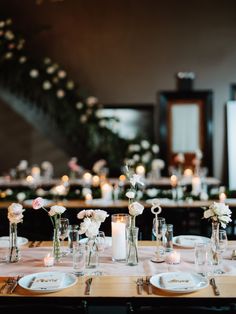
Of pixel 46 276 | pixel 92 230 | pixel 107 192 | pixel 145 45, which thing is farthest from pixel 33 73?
pixel 46 276

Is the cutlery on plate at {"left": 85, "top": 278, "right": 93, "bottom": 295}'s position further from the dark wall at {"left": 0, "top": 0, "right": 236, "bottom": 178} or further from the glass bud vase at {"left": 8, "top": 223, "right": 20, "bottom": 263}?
the dark wall at {"left": 0, "top": 0, "right": 236, "bottom": 178}

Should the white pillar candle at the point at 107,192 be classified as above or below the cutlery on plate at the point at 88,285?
above

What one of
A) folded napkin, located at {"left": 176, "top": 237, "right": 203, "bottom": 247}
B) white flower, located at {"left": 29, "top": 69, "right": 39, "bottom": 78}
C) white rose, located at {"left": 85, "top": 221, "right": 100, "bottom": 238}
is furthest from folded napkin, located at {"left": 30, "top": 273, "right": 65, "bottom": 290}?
white flower, located at {"left": 29, "top": 69, "right": 39, "bottom": 78}

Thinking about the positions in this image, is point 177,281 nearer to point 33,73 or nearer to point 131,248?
point 131,248

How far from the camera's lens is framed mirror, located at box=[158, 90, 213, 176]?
10117mm

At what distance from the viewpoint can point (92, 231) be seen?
2596 mm

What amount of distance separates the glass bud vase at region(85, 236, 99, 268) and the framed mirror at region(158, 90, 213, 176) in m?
7.53

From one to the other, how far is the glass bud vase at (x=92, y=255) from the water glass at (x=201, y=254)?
21.7 inches

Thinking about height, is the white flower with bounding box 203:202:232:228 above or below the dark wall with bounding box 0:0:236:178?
below

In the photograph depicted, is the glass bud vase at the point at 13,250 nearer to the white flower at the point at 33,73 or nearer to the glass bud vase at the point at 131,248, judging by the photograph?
the glass bud vase at the point at 131,248

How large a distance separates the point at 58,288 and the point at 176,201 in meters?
2.88

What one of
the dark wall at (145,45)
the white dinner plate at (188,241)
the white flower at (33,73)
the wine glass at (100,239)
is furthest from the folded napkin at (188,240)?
the dark wall at (145,45)

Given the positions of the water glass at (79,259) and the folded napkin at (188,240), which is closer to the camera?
the water glass at (79,259)

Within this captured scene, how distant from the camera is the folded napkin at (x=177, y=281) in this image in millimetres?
2316
